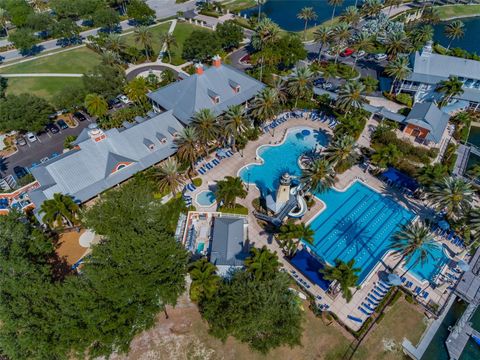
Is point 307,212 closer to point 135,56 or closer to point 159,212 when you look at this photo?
point 159,212

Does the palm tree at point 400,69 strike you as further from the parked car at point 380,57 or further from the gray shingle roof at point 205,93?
the gray shingle roof at point 205,93

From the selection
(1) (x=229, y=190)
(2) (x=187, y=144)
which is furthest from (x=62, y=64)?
(1) (x=229, y=190)

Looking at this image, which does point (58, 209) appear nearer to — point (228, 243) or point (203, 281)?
point (203, 281)

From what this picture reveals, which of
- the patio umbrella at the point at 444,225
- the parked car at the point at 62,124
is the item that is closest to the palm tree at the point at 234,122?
the patio umbrella at the point at 444,225

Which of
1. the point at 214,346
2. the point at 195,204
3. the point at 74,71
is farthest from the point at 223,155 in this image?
the point at 74,71

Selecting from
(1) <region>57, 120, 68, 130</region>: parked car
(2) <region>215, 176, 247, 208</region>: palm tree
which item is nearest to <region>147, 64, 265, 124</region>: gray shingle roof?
(2) <region>215, 176, 247, 208</region>: palm tree

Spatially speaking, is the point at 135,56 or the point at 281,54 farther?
the point at 135,56
